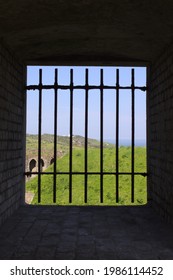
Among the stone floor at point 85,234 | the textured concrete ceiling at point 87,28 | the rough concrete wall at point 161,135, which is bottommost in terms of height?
the stone floor at point 85,234

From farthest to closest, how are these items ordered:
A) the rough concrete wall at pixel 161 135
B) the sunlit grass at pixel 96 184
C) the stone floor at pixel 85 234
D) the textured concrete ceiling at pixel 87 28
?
1. the sunlit grass at pixel 96 184
2. the rough concrete wall at pixel 161 135
3. the textured concrete ceiling at pixel 87 28
4. the stone floor at pixel 85 234

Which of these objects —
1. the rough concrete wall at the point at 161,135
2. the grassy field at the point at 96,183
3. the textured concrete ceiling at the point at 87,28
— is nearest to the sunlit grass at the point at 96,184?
the grassy field at the point at 96,183

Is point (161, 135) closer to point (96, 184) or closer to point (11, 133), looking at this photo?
point (11, 133)

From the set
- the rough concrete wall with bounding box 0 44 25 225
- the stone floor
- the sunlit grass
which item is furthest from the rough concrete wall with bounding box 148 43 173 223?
the sunlit grass

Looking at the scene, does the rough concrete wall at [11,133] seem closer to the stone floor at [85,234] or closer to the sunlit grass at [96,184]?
the stone floor at [85,234]

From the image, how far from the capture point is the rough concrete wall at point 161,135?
4707 mm

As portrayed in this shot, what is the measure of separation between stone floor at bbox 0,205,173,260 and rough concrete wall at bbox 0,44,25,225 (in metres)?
0.32

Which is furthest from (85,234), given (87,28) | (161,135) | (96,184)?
(96,184)

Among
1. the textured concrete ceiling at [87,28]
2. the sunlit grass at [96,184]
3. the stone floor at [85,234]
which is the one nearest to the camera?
the stone floor at [85,234]

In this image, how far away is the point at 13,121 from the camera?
5.44 m

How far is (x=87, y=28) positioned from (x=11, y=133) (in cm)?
202

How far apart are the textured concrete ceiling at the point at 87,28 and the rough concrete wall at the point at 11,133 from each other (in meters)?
0.34

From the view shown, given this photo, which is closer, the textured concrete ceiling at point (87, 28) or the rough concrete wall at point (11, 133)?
the textured concrete ceiling at point (87, 28)

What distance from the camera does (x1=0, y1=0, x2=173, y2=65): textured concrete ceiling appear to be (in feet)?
11.6
